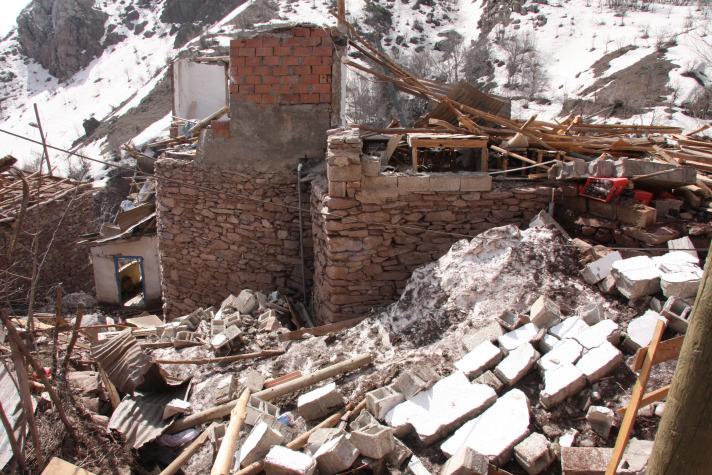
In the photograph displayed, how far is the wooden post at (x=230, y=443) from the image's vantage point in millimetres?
3510

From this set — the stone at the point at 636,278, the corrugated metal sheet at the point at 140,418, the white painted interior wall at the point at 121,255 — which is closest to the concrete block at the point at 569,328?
the stone at the point at 636,278

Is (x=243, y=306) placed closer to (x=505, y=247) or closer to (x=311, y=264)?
(x=311, y=264)

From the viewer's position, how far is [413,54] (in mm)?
30031

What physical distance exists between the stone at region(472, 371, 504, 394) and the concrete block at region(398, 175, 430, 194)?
2.52 m

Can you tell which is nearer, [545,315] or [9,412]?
[9,412]

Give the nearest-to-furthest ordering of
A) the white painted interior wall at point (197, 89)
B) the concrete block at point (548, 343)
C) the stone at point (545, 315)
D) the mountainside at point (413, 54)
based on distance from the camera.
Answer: the concrete block at point (548, 343), the stone at point (545, 315), the white painted interior wall at point (197, 89), the mountainside at point (413, 54)

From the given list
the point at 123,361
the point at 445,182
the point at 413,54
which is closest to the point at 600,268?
the point at 445,182

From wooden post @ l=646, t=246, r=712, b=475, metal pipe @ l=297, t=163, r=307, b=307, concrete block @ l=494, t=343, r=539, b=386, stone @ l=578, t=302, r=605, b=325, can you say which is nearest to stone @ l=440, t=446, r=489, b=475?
concrete block @ l=494, t=343, r=539, b=386

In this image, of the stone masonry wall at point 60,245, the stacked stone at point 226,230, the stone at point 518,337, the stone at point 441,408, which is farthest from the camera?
the stone masonry wall at point 60,245

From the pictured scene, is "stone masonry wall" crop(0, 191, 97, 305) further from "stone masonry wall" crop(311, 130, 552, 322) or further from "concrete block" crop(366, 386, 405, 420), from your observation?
"concrete block" crop(366, 386, 405, 420)

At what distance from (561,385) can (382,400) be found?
1323 millimetres

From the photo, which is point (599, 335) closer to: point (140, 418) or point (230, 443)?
point (230, 443)

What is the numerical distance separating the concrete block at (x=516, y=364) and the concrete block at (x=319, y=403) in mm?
1300

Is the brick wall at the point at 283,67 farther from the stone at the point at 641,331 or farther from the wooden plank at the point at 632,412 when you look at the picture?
the wooden plank at the point at 632,412
